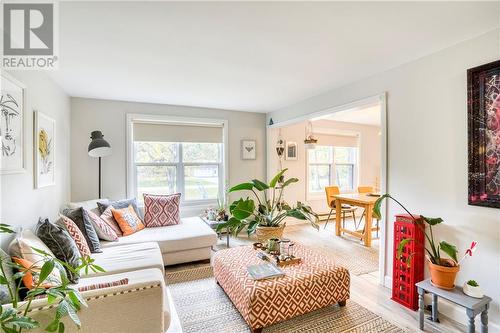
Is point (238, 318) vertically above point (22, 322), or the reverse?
point (22, 322)

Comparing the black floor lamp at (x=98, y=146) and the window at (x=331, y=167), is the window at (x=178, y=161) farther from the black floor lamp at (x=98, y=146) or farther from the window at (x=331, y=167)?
the window at (x=331, y=167)

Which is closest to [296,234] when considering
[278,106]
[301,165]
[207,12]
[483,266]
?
[301,165]

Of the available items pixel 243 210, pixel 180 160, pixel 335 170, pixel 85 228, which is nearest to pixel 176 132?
pixel 180 160

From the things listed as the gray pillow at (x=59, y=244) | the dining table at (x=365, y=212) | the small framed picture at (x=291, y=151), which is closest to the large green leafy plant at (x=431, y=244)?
the dining table at (x=365, y=212)

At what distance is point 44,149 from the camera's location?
2566mm

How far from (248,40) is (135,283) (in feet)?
6.32

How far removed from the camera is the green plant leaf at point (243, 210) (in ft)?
7.57

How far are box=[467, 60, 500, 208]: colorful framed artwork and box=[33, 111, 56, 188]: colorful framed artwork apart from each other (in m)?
3.87

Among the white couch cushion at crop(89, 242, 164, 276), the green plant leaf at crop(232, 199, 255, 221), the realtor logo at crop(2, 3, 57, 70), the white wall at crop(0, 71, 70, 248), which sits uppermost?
the realtor logo at crop(2, 3, 57, 70)

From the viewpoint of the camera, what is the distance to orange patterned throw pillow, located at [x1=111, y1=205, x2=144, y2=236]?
123 inches

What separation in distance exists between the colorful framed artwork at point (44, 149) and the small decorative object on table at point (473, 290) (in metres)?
3.81

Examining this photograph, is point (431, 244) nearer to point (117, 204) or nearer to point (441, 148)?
point (441, 148)

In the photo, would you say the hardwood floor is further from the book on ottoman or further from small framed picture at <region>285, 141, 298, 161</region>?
small framed picture at <region>285, 141, 298, 161</region>

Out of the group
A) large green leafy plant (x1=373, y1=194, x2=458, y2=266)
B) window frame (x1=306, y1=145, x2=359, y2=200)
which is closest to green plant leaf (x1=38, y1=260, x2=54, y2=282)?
large green leafy plant (x1=373, y1=194, x2=458, y2=266)
